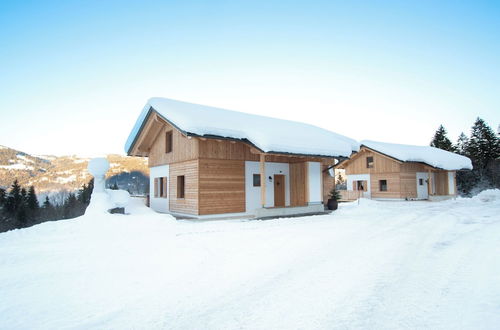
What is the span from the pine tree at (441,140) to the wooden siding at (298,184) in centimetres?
3206

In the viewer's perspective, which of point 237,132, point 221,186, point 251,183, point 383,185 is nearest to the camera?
point 237,132

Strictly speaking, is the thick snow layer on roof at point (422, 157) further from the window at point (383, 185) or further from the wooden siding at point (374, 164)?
the window at point (383, 185)

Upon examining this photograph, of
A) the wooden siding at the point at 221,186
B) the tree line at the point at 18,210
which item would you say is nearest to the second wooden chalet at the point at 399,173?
the wooden siding at the point at 221,186

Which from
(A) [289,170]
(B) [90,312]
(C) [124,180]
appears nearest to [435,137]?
(A) [289,170]

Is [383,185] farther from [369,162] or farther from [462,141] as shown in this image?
[462,141]

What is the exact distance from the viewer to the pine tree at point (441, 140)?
38.4 m

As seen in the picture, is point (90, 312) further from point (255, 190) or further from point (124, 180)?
point (124, 180)

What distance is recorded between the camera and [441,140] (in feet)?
130

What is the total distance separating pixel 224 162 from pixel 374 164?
58.8 ft

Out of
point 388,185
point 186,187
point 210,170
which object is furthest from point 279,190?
point 388,185

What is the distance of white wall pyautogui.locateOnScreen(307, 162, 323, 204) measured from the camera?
1538 cm

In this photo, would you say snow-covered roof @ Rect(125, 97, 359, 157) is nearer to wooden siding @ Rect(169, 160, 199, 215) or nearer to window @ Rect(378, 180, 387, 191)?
wooden siding @ Rect(169, 160, 199, 215)

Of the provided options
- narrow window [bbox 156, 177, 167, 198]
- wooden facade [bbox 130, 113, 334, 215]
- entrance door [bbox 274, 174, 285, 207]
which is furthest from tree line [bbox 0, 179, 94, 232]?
entrance door [bbox 274, 174, 285, 207]

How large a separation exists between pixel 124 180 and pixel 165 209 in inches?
4912
